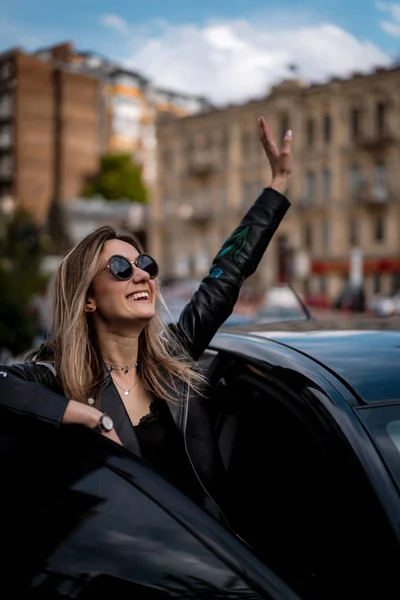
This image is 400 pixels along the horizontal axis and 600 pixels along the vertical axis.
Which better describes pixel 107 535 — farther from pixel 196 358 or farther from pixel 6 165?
pixel 6 165

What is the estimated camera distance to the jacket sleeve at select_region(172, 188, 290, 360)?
2504 mm

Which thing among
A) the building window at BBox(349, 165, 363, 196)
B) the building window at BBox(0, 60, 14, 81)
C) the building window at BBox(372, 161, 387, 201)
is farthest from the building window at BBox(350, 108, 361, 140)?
the building window at BBox(0, 60, 14, 81)

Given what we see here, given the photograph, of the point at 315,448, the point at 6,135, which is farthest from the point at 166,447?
the point at 6,135

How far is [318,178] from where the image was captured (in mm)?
51219

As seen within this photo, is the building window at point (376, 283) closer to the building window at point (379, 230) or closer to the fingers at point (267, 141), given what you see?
the building window at point (379, 230)

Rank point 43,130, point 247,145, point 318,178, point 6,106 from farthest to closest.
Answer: point 43,130
point 6,106
point 247,145
point 318,178

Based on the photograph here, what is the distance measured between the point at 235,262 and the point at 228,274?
0.20 ft

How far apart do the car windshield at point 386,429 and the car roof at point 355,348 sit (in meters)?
0.04

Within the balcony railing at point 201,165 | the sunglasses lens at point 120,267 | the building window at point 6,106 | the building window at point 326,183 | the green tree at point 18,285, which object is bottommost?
the green tree at point 18,285

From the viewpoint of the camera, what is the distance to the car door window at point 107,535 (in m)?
1.55

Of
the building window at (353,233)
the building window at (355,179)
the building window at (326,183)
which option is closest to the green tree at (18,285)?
the building window at (355,179)

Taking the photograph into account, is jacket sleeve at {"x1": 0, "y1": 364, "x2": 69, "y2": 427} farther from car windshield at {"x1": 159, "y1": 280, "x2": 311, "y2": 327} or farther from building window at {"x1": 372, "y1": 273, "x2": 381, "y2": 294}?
building window at {"x1": 372, "y1": 273, "x2": 381, "y2": 294}

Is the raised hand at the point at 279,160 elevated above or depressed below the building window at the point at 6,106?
below

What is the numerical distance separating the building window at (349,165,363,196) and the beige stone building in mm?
59
